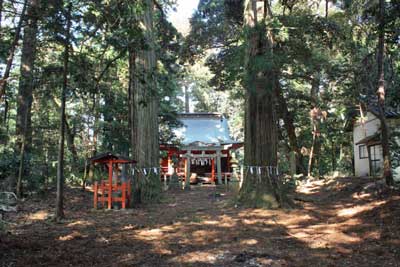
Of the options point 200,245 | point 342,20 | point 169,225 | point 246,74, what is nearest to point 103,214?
point 169,225

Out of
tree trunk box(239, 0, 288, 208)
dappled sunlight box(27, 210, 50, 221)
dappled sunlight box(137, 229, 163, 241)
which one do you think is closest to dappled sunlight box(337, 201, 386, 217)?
tree trunk box(239, 0, 288, 208)

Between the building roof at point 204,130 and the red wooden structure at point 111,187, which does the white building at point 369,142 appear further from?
the red wooden structure at point 111,187

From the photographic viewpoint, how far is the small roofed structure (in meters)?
22.5

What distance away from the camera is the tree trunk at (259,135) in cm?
1002

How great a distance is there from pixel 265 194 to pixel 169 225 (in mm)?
3578

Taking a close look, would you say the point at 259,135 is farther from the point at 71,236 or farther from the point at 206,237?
the point at 71,236

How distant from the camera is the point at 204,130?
84.2ft

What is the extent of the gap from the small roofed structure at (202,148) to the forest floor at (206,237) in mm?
11376

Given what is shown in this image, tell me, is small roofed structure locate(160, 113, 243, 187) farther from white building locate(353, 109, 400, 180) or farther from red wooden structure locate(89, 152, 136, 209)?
red wooden structure locate(89, 152, 136, 209)

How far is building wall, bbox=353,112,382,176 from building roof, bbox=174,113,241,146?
7.58m

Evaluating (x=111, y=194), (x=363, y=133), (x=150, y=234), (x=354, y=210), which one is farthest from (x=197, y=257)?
(x=363, y=133)

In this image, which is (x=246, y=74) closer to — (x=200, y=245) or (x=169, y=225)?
(x=169, y=225)

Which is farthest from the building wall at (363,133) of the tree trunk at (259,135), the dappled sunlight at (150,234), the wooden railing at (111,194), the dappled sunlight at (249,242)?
the dappled sunlight at (150,234)

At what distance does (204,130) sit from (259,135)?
49.5ft
